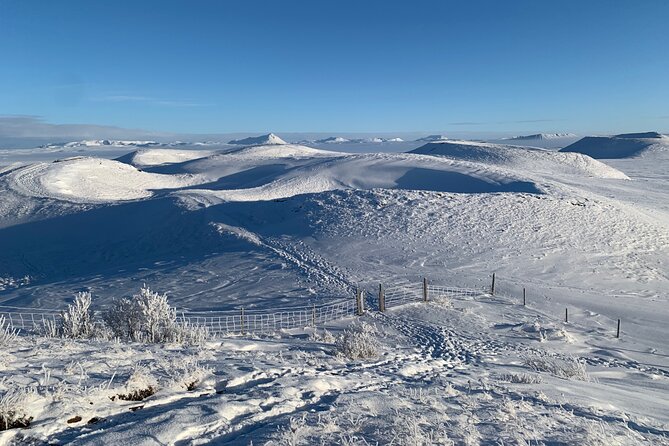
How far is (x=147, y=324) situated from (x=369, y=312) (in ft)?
21.8

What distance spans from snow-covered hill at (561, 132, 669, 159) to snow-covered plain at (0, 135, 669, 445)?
198ft

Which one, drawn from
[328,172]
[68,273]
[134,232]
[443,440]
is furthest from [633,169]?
[443,440]

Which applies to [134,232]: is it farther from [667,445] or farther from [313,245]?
[667,445]

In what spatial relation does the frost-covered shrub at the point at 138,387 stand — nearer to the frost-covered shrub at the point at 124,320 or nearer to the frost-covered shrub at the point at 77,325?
the frost-covered shrub at the point at 124,320

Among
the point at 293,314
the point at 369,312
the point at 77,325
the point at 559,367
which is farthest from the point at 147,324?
the point at 559,367

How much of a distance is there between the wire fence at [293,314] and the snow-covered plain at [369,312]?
0.64 meters

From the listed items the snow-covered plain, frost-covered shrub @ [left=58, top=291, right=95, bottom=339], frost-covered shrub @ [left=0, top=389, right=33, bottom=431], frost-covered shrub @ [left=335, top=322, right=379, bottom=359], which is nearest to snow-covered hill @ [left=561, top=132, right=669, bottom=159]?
the snow-covered plain

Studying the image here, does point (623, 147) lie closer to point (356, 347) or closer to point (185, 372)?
point (356, 347)

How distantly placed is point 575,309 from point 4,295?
20.7 m

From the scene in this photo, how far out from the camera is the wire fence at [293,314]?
522 inches

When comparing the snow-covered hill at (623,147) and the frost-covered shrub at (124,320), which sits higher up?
the snow-covered hill at (623,147)

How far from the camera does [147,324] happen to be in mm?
9875

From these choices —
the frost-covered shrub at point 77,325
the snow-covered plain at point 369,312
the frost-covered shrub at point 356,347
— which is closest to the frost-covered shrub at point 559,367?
the snow-covered plain at point 369,312

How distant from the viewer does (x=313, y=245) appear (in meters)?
23.1
